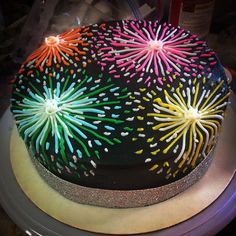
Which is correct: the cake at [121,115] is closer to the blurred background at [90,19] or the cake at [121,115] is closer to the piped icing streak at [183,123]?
the piped icing streak at [183,123]

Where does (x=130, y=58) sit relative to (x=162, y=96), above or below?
above

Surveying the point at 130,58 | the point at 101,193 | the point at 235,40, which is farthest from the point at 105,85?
the point at 235,40

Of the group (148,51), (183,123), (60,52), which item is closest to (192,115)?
(183,123)

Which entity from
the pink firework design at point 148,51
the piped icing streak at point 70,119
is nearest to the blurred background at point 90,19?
the pink firework design at point 148,51

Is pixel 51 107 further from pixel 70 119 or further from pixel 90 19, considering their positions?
pixel 90 19

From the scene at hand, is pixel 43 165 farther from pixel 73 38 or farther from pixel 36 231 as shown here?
pixel 73 38
